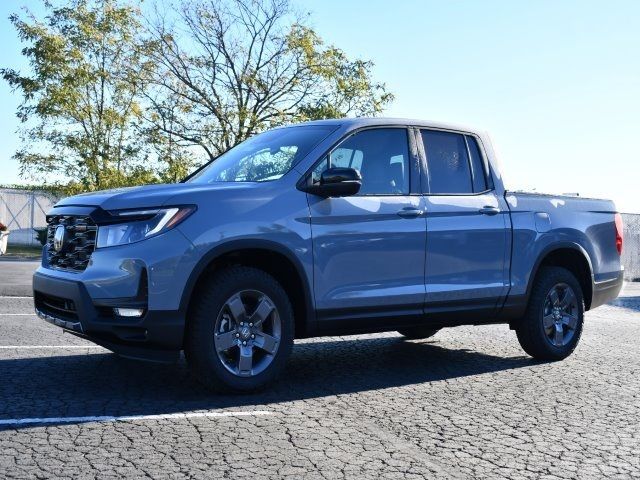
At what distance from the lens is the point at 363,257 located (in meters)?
6.36

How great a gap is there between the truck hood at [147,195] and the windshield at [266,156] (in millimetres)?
466

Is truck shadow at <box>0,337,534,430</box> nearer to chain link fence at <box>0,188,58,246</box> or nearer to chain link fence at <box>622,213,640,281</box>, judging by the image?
chain link fence at <box>622,213,640,281</box>

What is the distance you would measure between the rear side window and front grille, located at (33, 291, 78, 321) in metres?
3.01

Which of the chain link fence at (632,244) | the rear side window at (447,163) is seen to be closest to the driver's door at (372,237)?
the rear side window at (447,163)

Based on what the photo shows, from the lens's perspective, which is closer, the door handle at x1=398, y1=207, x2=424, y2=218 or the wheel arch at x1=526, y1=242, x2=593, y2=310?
the door handle at x1=398, y1=207, x2=424, y2=218

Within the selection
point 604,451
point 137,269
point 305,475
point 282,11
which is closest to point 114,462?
point 305,475

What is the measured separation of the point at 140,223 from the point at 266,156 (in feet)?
5.08

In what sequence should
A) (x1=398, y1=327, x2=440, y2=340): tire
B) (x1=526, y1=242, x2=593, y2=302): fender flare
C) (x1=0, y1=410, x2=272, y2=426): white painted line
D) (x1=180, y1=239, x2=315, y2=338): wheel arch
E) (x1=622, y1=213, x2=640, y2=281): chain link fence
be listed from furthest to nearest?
(x1=622, y1=213, x2=640, y2=281): chain link fence
(x1=398, y1=327, x2=440, y2=340): tire
(x1=526, y1=242, x2=593, y2=302): fender flare
(x1=180, y1=239, x2=315, y2=338): wheel arch
(x1=0, y1=410, x2=272, y2=426): white painted line

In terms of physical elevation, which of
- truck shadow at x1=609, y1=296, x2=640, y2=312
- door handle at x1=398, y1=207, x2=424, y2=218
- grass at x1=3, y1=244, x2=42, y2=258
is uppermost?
door handle at x1=398, y1=207, x2=424, y2=218

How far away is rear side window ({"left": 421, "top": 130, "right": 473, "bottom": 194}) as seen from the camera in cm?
711

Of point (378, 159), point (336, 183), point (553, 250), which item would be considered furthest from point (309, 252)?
point (553, 250)

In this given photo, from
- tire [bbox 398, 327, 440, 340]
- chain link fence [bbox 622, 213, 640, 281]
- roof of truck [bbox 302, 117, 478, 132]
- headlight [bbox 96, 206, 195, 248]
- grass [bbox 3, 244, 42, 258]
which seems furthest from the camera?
grass [bbox 3, 244, 42, 258]

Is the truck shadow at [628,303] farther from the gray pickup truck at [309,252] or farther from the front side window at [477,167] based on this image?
the front side window at [477,167]

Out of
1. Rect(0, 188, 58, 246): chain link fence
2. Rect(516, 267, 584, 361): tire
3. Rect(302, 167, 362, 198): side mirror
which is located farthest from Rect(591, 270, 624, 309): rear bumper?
Rect(0, 188, 58, 246): chain link fence
